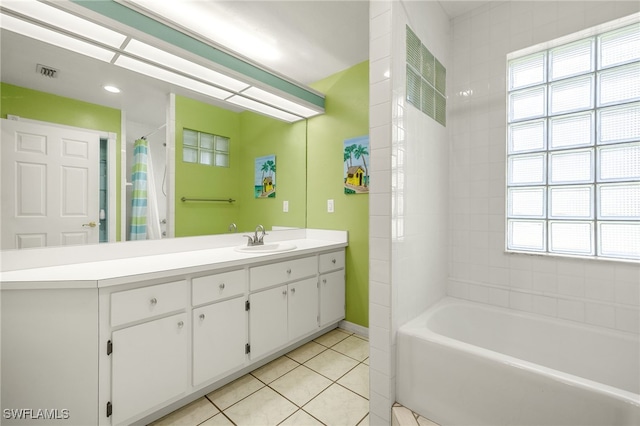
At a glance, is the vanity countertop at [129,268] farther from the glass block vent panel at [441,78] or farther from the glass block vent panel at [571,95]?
the glass block vent panel at [571,95]

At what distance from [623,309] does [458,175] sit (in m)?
1.19

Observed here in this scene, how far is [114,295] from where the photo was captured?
130cm

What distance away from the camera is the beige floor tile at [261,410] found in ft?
4.99

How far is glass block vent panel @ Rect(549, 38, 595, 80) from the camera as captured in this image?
170 cm

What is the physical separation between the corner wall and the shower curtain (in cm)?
148

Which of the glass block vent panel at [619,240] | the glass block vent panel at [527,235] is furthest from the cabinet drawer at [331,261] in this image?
the glass block vent panel at [619,240]

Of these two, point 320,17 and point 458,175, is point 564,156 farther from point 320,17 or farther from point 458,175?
point 320,17

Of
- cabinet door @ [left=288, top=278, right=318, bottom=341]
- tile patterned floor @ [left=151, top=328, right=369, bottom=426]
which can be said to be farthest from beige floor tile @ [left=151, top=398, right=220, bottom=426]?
cabinet door @ [left=288, top=278, right=318, bottom=341]

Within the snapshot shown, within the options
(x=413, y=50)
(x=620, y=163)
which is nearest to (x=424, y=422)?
(x=620, y=163)

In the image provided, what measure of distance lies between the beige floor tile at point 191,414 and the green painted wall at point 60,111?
1.09m

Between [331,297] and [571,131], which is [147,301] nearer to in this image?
[331,297]

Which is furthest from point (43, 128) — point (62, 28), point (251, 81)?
point (251, 81)

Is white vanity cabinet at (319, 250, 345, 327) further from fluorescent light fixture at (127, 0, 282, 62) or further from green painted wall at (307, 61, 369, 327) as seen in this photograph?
fluorescent light fixture at (127, 0, 282, 62)

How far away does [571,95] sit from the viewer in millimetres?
1759
